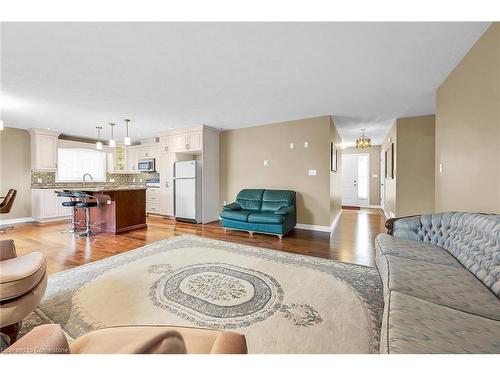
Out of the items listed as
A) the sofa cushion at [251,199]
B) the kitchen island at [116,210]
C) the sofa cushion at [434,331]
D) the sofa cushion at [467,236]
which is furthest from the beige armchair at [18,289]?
the sofa cushion at [251,199]

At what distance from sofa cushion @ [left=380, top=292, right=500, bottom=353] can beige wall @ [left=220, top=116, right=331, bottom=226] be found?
141 inches

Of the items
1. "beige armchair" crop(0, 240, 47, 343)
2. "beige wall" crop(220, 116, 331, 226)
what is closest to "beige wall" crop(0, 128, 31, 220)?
"beige wall" crop(220, 116, 331, 226)

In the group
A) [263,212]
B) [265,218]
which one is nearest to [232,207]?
[263,212]

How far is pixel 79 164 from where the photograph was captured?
6.74 m

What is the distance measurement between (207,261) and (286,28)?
8.91ft

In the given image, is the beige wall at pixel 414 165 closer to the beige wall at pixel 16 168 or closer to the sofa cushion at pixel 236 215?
the sofa cushion at pixel 236 215

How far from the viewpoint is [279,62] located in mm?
2520

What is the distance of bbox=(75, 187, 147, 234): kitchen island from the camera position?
14.1 feet

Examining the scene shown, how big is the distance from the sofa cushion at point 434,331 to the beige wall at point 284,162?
3.58 metres

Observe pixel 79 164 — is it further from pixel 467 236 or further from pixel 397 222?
pixel 467 236

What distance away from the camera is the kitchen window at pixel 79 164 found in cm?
637

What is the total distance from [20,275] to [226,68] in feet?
8.82
